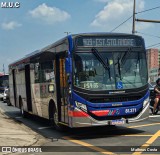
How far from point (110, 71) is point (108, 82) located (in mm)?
335

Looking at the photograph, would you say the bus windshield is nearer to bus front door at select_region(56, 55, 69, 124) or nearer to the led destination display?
the led destination display

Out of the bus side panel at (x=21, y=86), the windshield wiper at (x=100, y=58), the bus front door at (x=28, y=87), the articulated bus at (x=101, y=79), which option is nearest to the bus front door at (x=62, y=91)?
the articulated bus at (x=101, y=79)

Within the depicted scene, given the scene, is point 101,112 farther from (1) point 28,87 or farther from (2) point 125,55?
(1) point 28,87

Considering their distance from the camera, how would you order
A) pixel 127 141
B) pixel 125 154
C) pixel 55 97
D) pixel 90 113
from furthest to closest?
pixel 55 97 < pixel 90 113 < pixel 127 141 < pixel 125 154

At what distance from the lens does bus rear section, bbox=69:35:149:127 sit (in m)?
11.4

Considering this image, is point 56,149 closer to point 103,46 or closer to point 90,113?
point 90,113

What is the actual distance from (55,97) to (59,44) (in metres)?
1.88

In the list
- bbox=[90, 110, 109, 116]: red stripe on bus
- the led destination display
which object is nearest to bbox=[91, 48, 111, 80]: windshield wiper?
the led destination display

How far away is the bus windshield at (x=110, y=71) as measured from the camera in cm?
1145

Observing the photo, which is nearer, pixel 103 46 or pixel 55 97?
pixel 103 46

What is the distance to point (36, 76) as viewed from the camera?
16.2 metres

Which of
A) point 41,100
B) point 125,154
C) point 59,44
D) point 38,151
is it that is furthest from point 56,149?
point 41,100

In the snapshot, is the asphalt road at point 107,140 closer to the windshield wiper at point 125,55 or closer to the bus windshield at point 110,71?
the bus windshield at point 110,71

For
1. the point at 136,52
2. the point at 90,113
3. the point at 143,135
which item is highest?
the point at 136,52
